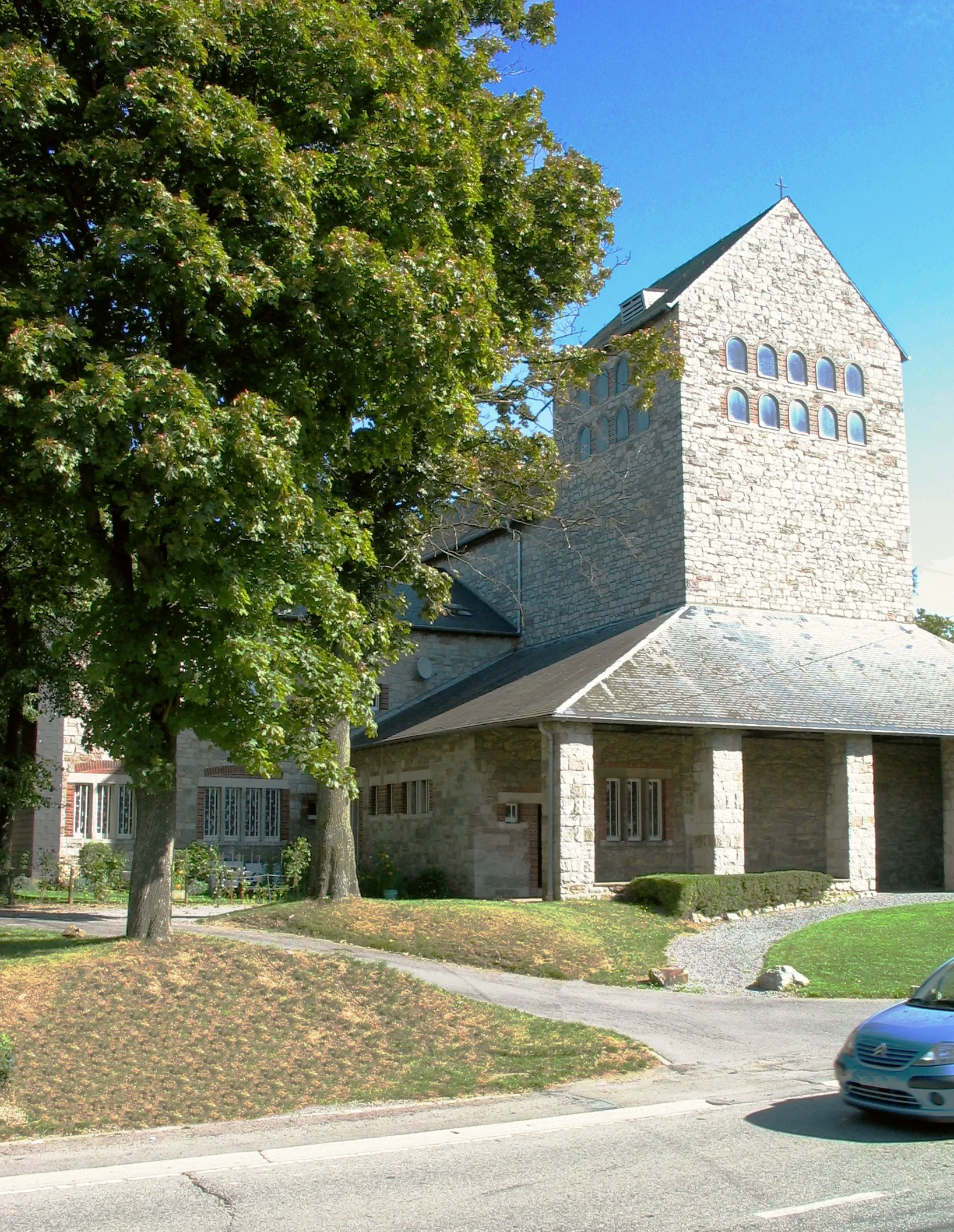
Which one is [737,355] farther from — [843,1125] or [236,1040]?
[843,1125]

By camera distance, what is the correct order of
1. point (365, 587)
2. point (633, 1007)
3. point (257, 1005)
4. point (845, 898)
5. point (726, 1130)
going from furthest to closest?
1. point (845, 898)
2. point (365, 587)
3. point (633, 1007)
4. point (257, 1005)
5. point (726, 1130)

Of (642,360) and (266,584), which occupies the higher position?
(642,360)

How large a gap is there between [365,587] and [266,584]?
5543 mm

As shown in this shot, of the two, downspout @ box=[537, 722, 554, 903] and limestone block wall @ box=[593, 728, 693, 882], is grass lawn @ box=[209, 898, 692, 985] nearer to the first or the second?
downspout @ box=[537, 722, 554, 903]

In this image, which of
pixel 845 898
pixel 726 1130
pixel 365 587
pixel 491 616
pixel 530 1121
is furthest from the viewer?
pixel 491 616

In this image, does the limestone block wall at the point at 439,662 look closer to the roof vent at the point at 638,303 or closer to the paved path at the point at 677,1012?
the roof vent at the point at 638,303

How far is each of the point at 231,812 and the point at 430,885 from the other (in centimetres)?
634

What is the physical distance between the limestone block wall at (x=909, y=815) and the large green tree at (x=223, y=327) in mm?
16812

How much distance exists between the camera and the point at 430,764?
26.2 meters

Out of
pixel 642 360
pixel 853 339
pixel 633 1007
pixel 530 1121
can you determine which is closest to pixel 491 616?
pixel 853 339

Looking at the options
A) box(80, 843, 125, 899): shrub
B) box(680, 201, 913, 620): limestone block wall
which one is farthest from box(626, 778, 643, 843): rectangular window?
box(80, 843, 125, 899): shrub

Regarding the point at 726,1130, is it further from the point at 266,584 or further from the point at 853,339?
the point at 853,339

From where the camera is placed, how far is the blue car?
7.26 m

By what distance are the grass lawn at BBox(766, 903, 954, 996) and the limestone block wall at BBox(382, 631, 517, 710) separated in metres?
13.9
